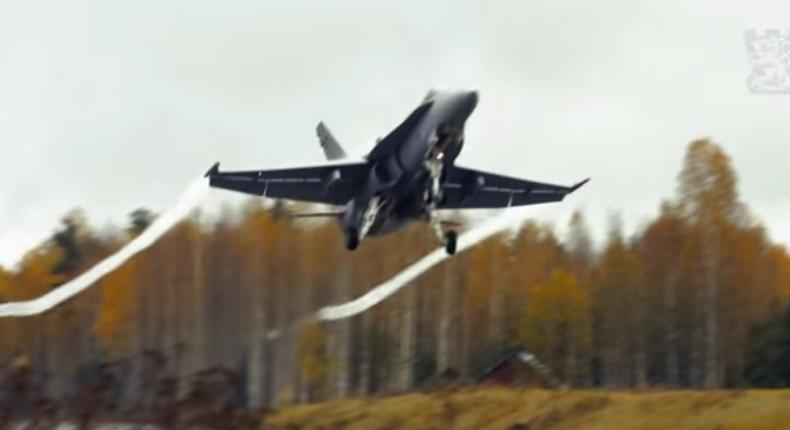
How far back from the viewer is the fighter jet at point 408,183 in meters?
38.8

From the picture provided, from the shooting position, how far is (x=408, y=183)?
132 feet

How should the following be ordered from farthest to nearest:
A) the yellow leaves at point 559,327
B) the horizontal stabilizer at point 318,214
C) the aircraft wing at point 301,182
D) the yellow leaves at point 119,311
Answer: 1. the yellow leaves at point 559,327
2. the yellow leaves at point 119,311
3. the aircraft wing at point 301,182
4. the horizontal stabilizer at point 318,214

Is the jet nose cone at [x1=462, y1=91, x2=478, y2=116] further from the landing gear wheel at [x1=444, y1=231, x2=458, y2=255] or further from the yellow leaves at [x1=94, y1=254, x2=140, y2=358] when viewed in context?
the yellow leaves at [x1=94, y1=254, x2=140, y2=358]

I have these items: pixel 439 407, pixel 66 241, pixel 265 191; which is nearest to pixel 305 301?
pixel 439 407

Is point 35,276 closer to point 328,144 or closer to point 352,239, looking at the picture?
point 328,144

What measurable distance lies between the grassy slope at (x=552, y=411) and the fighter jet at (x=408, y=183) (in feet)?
18.0

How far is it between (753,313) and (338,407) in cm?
1391

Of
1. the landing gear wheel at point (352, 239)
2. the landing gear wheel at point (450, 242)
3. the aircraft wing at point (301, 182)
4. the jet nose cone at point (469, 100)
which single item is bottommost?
the landing gear wheel at point (450, 242)

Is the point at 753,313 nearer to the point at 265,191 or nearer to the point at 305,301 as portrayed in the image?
the point at 305,301

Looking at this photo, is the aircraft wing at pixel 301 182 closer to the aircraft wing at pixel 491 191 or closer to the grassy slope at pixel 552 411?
the aircraft wing at pixel 491 191

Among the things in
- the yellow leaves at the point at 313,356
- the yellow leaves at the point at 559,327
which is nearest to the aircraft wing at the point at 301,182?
the yellow leaves at the point at 313,356

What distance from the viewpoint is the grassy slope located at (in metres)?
42.9

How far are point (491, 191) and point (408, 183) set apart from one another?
474cm

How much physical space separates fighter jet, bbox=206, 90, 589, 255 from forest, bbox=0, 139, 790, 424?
567 centimetres
